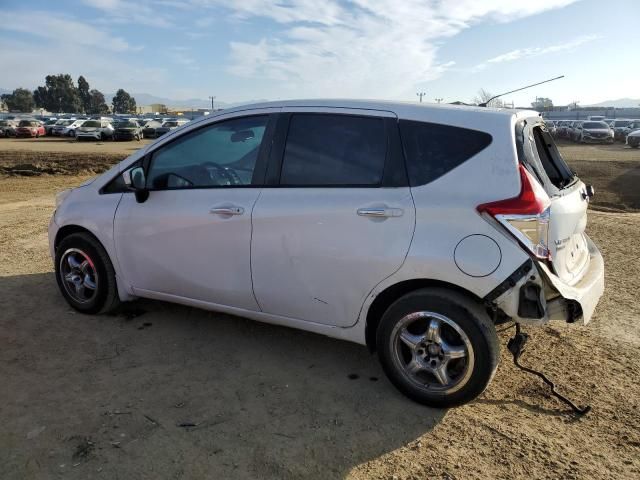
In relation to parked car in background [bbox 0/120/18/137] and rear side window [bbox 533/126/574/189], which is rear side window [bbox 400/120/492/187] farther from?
parked car in background [bbox 0/120/18/137]

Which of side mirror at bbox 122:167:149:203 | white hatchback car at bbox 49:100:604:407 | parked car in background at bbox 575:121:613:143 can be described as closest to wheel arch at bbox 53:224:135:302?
white hatchback car at bbox 49:100:604:407

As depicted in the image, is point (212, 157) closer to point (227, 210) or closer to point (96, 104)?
point (227, 210)

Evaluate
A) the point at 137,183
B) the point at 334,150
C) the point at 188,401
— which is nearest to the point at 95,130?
the point at 137,183

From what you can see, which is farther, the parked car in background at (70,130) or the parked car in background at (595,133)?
the parked car in background at (70,130)

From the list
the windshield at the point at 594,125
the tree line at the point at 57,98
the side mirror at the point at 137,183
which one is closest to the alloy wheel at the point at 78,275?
the side mirror at the point at 137,183

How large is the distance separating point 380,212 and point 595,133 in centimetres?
4182

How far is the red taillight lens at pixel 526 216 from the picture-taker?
2.84 meters

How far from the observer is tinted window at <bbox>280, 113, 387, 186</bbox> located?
10.8 feet

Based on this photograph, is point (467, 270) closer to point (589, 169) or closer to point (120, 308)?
point (120, 308)

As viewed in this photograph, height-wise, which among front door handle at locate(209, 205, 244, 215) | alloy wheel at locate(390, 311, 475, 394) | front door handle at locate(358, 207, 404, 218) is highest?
front door handle at locate(358, 207, 404, 218)

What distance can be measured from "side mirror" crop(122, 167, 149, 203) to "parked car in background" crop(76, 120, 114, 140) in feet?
126

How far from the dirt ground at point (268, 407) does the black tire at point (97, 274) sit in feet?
0.36

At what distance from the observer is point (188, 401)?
324 cm

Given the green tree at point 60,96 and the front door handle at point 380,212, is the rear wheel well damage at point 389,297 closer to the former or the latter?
the front door handle at point 380,212
